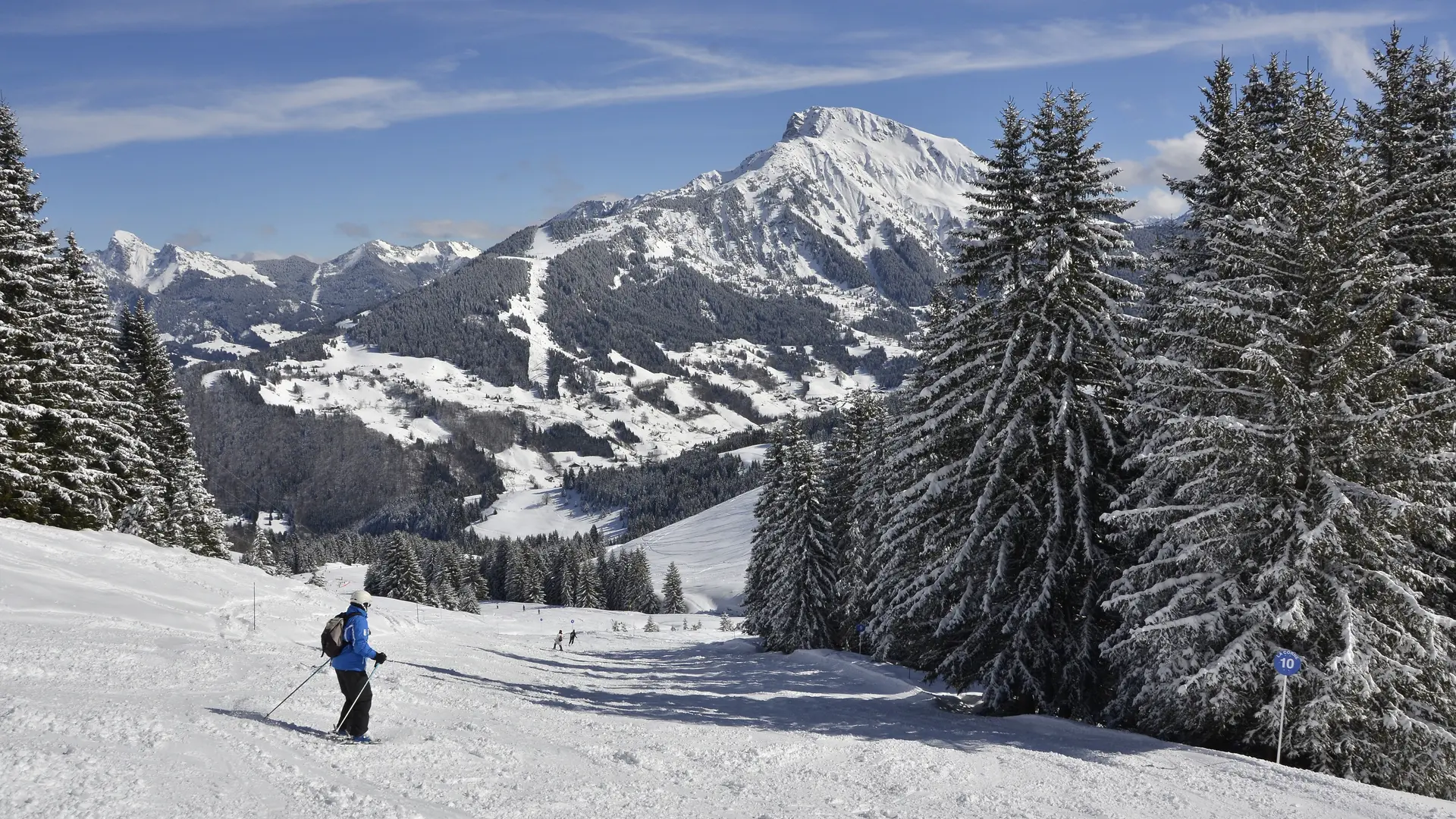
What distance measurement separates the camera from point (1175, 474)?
15016 millimetres

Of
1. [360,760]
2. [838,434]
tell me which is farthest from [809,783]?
[838,434]

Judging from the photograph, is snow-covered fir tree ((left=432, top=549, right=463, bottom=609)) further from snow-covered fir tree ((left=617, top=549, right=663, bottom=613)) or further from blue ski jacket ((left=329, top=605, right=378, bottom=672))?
blue ski jacket ((left=329, top=605, right=378, bottom=672))

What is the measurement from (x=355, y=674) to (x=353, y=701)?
305 millimetres

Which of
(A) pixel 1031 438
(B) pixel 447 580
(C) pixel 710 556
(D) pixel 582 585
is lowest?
(B) pixel 447 580

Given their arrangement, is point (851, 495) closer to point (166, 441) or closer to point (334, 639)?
point (334, 639)

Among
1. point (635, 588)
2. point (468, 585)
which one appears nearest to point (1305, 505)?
point (468, 585)

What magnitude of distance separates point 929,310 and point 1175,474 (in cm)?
1442

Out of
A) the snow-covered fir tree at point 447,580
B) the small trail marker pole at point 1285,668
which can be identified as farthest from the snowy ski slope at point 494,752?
the snow-covered fir tree at point 447,580

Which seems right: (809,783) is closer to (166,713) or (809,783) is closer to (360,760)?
(360,760)

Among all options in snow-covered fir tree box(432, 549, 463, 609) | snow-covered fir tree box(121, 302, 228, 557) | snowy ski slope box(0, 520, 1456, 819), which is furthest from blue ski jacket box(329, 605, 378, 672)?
snow-covered fir tree box(432, 549, 463, 609)

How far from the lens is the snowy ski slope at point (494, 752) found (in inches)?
309

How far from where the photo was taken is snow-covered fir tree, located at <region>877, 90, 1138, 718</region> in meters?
17.6

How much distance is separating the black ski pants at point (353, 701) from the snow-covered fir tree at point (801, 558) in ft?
104

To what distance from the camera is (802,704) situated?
19.5m
